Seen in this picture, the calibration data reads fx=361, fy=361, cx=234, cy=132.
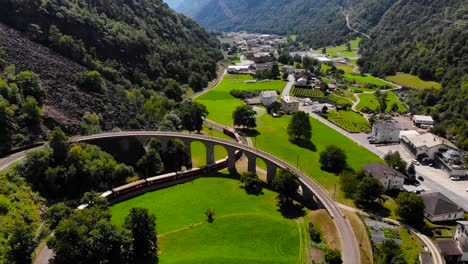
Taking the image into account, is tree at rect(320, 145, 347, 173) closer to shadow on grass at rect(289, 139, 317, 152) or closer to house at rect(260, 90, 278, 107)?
shadow on grass at rect(289, 139, 317, 152)

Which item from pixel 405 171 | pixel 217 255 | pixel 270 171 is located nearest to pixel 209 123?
pixel 270 171

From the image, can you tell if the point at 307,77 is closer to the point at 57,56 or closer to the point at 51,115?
the point at 57,56

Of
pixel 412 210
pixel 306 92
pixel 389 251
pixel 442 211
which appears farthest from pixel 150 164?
pixel 306 92

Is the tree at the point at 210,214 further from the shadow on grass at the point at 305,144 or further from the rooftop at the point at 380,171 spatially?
the shadow on grass at the point at 305,144

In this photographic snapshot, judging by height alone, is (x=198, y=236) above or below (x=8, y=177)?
below

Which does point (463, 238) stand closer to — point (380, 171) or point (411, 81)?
point (380, 171)

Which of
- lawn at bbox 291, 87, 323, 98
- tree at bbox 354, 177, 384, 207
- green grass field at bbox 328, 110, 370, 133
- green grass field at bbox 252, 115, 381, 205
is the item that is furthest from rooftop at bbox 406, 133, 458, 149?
lawn at bbox 291, 87, 323, 98

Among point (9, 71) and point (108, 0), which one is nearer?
point (9, 71)
